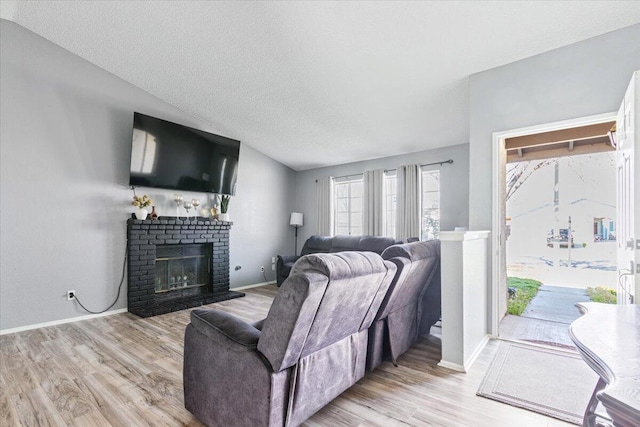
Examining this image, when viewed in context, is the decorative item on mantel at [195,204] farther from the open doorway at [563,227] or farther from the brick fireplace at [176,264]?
the open doorway at [563,227]

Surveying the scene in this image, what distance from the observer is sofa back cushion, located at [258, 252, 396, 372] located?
140 cm

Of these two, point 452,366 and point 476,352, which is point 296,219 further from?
point 452,366

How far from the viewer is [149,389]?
2.15 meters

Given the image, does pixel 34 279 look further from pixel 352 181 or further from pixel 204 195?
pixel 352 181

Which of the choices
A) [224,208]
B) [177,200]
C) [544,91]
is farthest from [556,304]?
[177,200]

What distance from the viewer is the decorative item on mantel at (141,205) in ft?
13.8

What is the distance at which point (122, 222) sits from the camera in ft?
13.9

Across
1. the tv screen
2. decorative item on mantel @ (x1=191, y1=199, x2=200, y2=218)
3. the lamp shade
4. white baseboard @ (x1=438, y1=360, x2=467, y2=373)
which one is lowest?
white baseboard @ (x1=438, y1=360, x2=467, y2=373)

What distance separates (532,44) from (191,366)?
3785 millimetres

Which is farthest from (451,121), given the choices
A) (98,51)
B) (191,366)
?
(98,51)

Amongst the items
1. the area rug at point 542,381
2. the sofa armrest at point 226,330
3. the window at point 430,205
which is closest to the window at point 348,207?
the window at point 430,205

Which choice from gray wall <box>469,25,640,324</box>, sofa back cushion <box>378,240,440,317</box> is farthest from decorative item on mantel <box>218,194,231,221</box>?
gray wall <box>469,25,640,324</box>

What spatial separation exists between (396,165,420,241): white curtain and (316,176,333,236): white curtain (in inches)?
61.8

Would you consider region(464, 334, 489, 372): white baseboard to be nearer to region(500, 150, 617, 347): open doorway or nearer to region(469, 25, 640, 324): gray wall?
region(469, 25, 640, 324): gray wall
